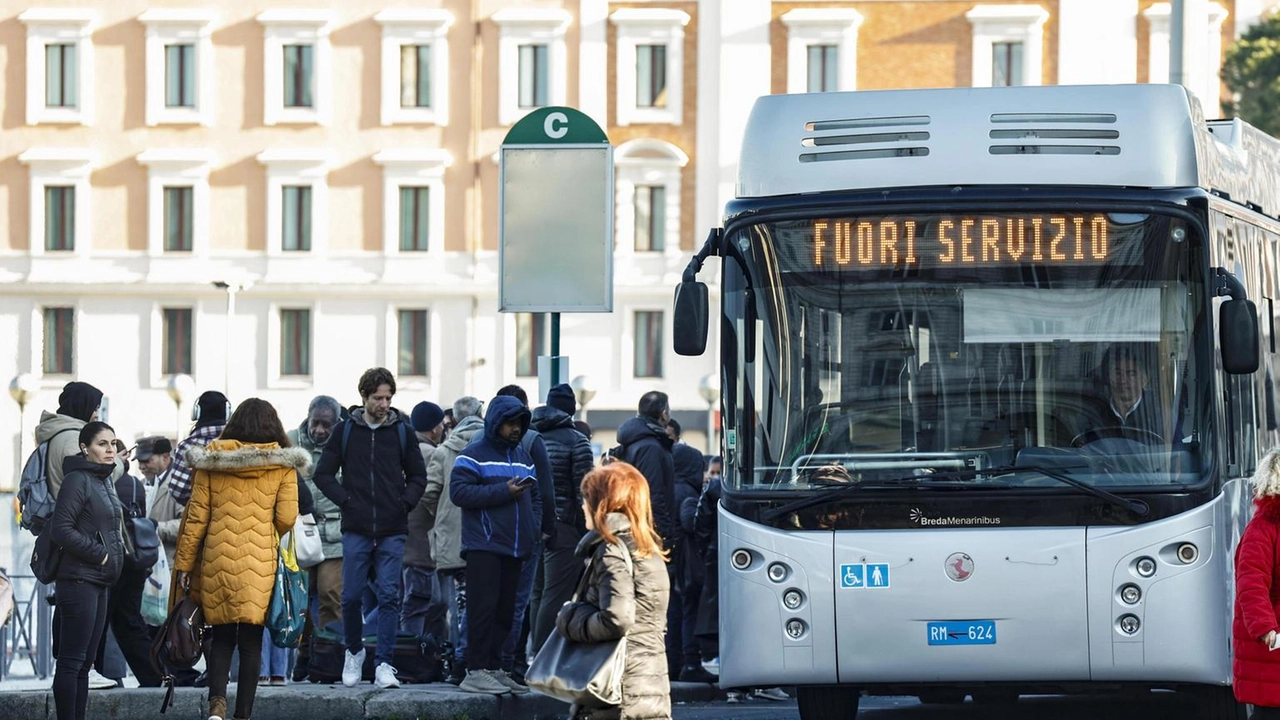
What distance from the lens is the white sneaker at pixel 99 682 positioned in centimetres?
1303

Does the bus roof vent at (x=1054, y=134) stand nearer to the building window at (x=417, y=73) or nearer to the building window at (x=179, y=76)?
the building window at (x=417, y=73)

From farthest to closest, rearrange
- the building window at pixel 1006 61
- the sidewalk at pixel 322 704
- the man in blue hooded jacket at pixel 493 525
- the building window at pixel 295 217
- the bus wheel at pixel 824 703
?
the building window at pixel 295 217
the building window at pixel 1006 61
the man in blue hooded jacket at pixel 493 525
the sidewalk at pixel 322 704
the bus wheel at pixel 824 703

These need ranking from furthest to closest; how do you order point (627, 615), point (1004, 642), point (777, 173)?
point (777, 173)
point (1004, 642)
point (627, 615)

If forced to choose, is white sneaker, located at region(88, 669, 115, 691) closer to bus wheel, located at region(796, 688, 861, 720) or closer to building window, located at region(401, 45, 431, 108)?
bus wheel, located at region(796, 688, 861, 720)

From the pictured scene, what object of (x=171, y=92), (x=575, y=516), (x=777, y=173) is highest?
(x=171, y=92)

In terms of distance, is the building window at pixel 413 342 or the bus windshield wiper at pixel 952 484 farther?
the building window at pixel 413 342

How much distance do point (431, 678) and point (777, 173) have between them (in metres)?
4.55

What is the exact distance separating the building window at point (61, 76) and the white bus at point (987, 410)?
49027 mm

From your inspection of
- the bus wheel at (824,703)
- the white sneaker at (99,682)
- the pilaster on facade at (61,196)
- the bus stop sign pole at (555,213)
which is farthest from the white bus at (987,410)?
the pilaster on facade at (61,196)

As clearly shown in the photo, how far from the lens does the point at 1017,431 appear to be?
10.2 meters

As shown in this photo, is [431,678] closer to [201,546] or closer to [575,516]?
[575,516]

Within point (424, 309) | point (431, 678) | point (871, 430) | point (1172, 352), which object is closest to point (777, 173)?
point (871, 430)

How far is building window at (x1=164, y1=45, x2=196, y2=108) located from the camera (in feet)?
186

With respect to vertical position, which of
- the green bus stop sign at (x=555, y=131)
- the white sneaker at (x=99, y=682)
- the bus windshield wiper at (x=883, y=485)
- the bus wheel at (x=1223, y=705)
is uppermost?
the green bus stop sign at (x=555, y=131)
